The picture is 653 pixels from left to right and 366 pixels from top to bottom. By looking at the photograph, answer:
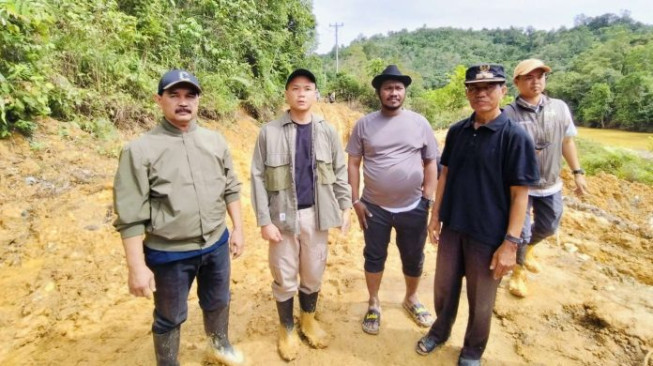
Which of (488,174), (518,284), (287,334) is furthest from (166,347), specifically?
(518,284)

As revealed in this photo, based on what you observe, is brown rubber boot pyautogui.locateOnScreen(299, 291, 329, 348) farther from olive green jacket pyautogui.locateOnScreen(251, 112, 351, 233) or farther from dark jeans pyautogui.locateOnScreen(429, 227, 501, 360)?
dark jeans pyautogui.locateOnScreen(429, 227, 501, 360)

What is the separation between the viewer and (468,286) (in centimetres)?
226

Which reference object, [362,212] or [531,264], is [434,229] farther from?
[531,264]

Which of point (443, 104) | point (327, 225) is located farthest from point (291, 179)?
point (443, 104)

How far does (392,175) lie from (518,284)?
1.76 metres

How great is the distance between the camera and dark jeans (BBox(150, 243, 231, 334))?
193 centimetres

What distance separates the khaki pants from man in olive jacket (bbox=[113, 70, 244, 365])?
1.17 ft

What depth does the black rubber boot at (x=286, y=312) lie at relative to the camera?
246cm

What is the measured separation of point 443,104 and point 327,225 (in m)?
23.7

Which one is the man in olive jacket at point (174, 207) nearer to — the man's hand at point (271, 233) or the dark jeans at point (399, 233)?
the man's hand at point (271, 233)

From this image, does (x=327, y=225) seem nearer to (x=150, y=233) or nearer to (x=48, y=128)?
(x=150, y=233)

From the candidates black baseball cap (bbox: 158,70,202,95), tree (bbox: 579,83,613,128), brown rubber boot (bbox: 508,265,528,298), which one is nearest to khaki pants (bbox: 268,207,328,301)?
black baseball cap (bbox: 158,70,202,95)

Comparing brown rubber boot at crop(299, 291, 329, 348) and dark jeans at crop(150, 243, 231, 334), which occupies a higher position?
dark jeans at crop(150, 243, 231, 334)

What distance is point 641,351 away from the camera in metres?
2.47
